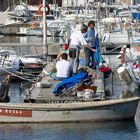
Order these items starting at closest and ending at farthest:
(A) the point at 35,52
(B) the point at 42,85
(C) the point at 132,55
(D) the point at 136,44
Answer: (B) the point at 42,85
(C) the point at 132,55
(A) the point at 35,52
(D) the point at 136,44

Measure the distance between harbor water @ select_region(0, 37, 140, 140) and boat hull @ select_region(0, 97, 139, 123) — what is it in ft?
0.50

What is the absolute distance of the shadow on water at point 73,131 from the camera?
59.4 ft

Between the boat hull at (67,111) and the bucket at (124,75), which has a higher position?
the boat hull at (67,111)

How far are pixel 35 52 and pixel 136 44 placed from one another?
273 inches

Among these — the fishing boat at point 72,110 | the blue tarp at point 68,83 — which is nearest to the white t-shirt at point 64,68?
the blue tarp at point 68,83

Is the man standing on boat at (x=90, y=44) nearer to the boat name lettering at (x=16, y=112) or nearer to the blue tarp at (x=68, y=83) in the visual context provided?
the blue tarp at (x=68, y=83)

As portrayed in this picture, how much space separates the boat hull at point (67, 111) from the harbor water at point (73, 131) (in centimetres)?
15

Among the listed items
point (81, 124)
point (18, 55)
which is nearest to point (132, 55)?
point (18, 55)

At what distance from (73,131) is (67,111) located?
76 centimetres

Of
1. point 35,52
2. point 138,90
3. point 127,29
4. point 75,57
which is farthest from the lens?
point 127,29

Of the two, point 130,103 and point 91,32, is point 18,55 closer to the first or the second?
point 91,32

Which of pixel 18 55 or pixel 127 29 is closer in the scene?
pixel 18 55

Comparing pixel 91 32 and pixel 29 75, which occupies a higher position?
pixel 91 32

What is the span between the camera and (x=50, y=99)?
65.0 ft
